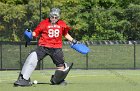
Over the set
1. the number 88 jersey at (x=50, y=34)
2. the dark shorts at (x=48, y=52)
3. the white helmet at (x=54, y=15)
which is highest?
the white helmet at (x=54, y=15)

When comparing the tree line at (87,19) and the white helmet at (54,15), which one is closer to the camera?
the white helmet at (54,15)

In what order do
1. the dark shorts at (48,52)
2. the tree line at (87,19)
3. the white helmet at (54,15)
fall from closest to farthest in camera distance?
the white helmet at (54,15)
the dark shorts at (48,52)
the tree line at (87,19)

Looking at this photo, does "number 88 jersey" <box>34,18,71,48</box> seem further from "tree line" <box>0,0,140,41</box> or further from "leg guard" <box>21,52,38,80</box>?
"tree line" <box>0,0,140,41</box>

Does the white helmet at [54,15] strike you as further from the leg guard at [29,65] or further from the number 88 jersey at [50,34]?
the leg guard at [29,65]

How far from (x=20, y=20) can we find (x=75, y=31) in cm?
794

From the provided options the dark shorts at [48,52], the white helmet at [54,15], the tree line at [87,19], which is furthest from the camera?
the tree line at [87,19]

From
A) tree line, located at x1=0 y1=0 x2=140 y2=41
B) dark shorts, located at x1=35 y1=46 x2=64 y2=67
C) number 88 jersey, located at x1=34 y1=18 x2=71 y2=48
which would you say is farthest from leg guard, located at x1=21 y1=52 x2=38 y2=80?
tree line, located at x1=0 y1=0 x2=140 y2=41

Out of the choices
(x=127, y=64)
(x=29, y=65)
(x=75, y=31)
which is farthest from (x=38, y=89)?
(x=75, y=31)

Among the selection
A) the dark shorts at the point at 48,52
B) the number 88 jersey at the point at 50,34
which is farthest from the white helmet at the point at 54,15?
the dark shorts at the point at 48,52

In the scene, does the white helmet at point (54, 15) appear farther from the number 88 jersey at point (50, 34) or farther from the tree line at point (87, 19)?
the tree line at point (87, 19)

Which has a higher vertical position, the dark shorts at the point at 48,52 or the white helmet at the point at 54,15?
the white helmet at the point at 54,15

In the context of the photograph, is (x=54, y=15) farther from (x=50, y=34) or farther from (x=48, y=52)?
(x=48, y=52)

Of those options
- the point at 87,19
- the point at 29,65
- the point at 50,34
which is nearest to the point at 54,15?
the point at 50,34

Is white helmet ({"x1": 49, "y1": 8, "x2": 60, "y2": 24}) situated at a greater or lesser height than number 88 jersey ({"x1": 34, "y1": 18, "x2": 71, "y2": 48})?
greater
